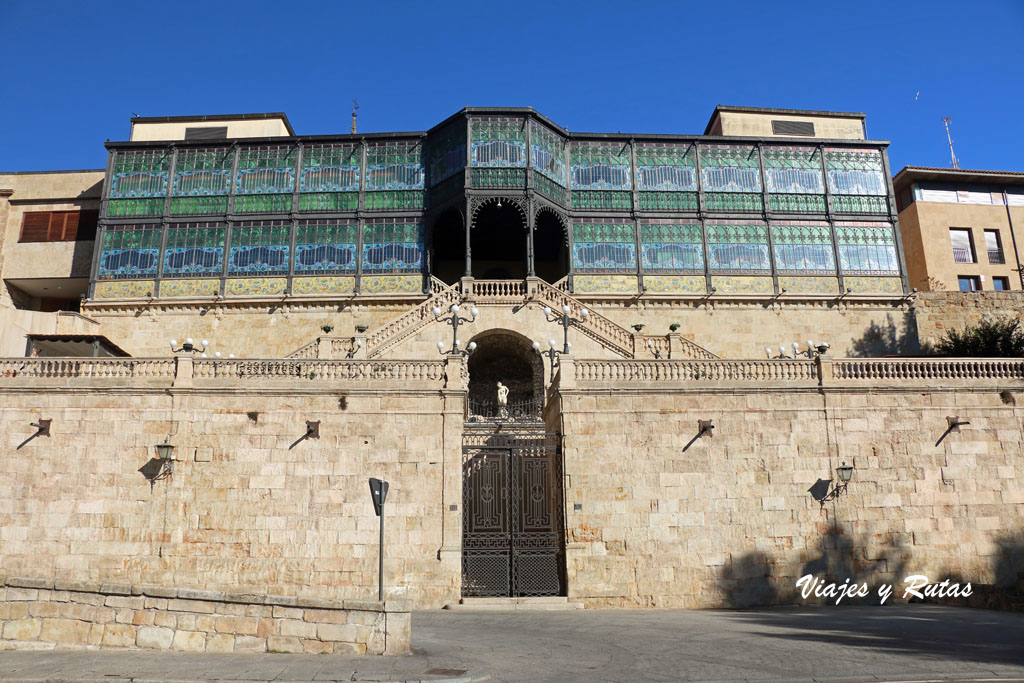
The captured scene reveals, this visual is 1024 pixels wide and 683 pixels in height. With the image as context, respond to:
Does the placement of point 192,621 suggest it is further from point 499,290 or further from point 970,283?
point 970,283

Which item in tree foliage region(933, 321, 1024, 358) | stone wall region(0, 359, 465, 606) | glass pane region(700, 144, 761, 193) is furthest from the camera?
glass pane region(700, 144, 761, 193)

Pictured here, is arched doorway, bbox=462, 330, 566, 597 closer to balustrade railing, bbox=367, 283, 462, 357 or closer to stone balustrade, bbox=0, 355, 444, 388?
stone balustrade, bbox=0, 355, 444, 388

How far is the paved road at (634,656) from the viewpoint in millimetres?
9008

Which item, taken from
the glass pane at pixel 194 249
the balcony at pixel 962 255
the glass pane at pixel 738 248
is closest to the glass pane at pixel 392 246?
the glass pane at pixel 194 249

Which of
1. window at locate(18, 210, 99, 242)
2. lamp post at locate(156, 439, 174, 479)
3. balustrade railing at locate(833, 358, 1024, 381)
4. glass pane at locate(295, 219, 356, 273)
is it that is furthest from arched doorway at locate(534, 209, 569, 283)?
window at locate(18, 210, 99, 242)

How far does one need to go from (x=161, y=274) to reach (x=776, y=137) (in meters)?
27.6

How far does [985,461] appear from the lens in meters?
19.0

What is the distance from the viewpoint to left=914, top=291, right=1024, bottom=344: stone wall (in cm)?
3256

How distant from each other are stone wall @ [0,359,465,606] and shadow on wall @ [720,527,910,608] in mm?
6476

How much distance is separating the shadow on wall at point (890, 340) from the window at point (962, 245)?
879 centimetres

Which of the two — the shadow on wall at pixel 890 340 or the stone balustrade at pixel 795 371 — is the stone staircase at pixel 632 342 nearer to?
the stone balustrade at pixel 795 371

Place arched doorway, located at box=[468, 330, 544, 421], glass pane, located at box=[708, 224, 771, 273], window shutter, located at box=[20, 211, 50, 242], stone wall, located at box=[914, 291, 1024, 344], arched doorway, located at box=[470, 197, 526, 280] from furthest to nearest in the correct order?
window shutter, located at box=[20, 211, 50, 242]
arched doorway, located at box=[470, 197, 526, 280]
glass pane, located at box=[708, 224, 771, 273]
stone wall, located at box=[914, 291, 1024, 344]
arched doorway, located at box=[468, 330, 544, 421]

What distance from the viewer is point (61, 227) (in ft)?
116

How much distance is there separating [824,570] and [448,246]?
22765mm
